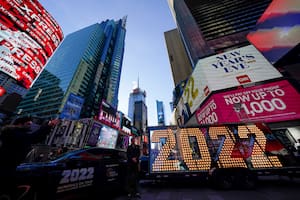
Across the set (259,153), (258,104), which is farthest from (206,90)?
(259,153)

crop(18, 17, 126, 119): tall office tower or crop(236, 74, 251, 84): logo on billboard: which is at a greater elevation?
crop(18, 17, 126, 119): tall office tower

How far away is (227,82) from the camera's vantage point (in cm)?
1303

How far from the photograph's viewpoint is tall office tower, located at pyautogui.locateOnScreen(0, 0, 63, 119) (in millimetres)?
10195

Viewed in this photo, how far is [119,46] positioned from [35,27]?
211 ft

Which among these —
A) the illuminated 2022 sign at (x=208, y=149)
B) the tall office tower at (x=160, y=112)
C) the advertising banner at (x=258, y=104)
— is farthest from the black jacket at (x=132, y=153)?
the tall office tower at (x=160, y=112)

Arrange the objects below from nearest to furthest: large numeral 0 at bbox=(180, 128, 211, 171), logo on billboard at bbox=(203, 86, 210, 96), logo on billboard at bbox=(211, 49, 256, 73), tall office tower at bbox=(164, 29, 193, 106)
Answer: large numeral 0 at bbox=(180, 128, 211, 171), logo on billboard at bbox=(211, 49, 256, 73), logo on billboard at bbox=(203, 86, 210, 96), tall office tower at bbox=(164, 29, 193, 106)

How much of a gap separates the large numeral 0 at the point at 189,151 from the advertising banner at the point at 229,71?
9996 millimetres

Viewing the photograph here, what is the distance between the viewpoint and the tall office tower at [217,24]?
2023 centimetres

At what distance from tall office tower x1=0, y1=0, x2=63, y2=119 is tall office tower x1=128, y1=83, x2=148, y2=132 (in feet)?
150

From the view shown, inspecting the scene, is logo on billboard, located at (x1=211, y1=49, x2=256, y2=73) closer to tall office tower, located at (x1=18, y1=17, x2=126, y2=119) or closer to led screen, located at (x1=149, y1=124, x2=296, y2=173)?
led screen, located at (x1=149, y1=124, x2=296, y2=173)

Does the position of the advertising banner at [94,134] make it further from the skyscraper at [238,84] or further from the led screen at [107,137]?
the skyscraper at [238,84]

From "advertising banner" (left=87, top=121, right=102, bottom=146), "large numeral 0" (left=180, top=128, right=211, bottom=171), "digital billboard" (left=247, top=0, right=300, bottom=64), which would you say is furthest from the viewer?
"advertising banner" (left=87, top=121, right=102, bottom=146)

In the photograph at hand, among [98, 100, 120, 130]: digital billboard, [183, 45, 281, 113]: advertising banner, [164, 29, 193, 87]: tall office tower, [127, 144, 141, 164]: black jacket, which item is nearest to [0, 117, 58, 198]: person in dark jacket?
[127, 144, 141, 164]: black jacket

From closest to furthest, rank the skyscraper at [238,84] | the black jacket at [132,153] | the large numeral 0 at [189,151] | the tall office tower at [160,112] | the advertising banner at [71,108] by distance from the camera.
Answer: the black jacket at [132,153]
the large numeral 0 at [189,151]
the skyscraper at [238,84]
the advertising banner at [71,108]
the tall office tower at [160,112]
